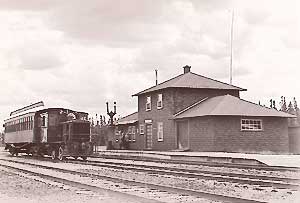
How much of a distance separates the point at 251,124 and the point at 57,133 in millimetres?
12287

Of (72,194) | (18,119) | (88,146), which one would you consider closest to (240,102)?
(88,146)

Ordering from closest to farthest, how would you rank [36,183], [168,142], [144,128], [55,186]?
[55,186]
[36,183]
[168,142]
[144,128]

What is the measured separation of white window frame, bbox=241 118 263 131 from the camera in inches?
1251

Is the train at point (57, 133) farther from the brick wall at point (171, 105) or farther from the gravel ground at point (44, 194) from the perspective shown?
the gravel ground at point (44, 194)

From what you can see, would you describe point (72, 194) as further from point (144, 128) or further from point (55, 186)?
point (144, 128)

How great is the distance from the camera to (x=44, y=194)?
11250 mm

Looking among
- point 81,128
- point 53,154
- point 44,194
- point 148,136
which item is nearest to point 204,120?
point 148,136

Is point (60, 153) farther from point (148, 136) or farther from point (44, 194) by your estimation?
point (44, 194)

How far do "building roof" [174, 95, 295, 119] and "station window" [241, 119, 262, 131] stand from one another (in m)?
0.52

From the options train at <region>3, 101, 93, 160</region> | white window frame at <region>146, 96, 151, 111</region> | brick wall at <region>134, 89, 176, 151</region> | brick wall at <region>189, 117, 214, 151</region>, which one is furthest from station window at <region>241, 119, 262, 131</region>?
train at <region>3, 101, 93, 160</region>

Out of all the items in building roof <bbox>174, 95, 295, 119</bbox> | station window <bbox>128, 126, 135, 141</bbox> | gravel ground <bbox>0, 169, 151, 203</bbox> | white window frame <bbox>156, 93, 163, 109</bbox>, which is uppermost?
white window frame <bbox>156, 93, 163, 109</bbox>

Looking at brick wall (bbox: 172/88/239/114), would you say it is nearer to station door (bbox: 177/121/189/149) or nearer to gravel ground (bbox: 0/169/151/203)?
station door (bbox: 177/121/189/149)

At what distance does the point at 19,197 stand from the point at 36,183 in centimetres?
309

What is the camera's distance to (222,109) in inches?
1244
